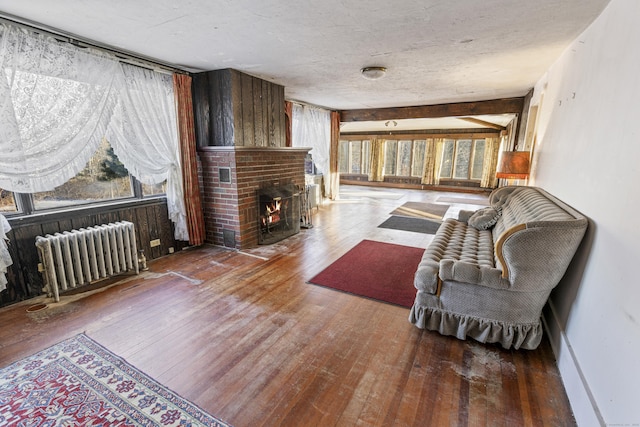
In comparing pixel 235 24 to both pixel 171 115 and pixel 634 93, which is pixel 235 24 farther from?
pixel 634 93

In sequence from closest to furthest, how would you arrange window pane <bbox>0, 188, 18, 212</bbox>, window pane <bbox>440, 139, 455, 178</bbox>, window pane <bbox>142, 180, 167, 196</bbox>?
1. window pane <bbox>0, 188, 18, 212</bbox>
2. window pane <bbox>142, 180, 167, 196</bbox>
3. window pane <bbox>440, 139, 455, 178</bbox>

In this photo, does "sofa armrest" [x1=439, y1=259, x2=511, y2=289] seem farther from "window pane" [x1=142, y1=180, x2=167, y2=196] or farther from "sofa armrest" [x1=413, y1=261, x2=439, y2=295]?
"window pane" [x1=142, y1=180, x2=167, y2=196]

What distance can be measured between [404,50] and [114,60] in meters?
2.85

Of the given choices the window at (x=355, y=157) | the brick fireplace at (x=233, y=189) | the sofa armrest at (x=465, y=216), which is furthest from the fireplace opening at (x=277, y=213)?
the window at (x=355, y=157)

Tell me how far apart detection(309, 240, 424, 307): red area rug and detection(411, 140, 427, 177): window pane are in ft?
24.3

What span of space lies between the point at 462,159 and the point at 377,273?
8.58m

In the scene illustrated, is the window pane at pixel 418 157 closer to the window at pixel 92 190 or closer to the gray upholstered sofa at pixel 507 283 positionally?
the gray upholstered sofa at pixel 507 283

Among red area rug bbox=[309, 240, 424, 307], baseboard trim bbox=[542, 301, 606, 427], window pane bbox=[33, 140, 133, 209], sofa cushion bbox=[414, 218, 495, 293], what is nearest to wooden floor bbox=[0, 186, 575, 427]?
baseboard trim bbox=[542, 301, 606, 427]

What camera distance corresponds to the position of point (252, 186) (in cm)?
400

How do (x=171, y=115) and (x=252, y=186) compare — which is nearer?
(x=171, y=115)

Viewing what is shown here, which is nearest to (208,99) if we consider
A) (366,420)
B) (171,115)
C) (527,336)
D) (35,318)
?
(171,115)

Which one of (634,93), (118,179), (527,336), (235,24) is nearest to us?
(634,93)

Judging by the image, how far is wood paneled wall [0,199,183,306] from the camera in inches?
98.4

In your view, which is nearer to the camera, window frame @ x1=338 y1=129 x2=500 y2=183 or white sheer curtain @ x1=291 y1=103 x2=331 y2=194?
white sheer curtain @ x1=291 y1=103 x2=331 y2=194
